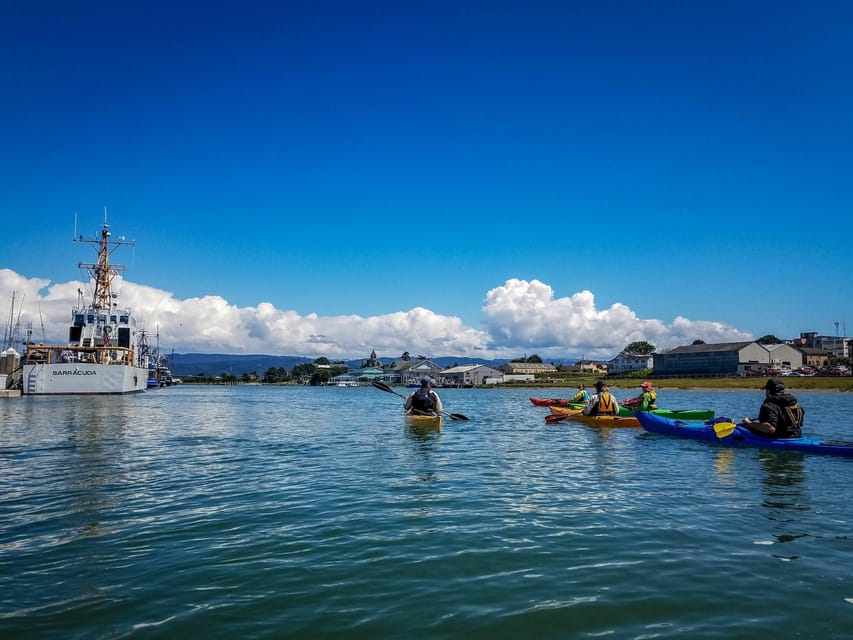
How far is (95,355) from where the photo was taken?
76000 millimetres

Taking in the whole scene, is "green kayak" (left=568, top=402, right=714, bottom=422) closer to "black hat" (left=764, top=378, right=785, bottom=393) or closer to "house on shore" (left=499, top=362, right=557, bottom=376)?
"black hat" (left=764, top=378, right=785, bottom=393)

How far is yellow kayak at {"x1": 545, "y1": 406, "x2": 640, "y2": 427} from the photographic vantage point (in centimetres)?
2811

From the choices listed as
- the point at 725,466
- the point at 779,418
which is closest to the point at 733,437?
the point at 779,418

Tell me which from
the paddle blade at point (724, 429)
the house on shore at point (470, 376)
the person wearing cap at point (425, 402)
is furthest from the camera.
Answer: the house on shore at point (470, 376)

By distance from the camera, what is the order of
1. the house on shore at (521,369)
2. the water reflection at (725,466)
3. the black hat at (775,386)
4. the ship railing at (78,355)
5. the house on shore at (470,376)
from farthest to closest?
the house on shore at (521,369) < the house on shore at (470,376) < the ship railing at (78,355) < the black hat at (775,386) < the water reflection at (725,466)

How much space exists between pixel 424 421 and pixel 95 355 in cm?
6379

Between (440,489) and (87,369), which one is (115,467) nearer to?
(440,489)

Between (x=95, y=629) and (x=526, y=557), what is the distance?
5.30 metres

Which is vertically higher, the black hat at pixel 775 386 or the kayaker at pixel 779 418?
the black hat at pixel 775 386

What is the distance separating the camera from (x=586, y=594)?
6934mm

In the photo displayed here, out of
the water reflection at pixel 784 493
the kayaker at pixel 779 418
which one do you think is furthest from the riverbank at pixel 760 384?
the water reflection at pixel 784 493

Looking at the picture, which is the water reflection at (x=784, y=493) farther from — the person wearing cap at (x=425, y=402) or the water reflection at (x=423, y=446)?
the person wearing cap at (x=425, y=402)

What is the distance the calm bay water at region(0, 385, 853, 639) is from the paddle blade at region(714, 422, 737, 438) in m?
2.68

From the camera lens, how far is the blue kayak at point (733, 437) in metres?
18.0
